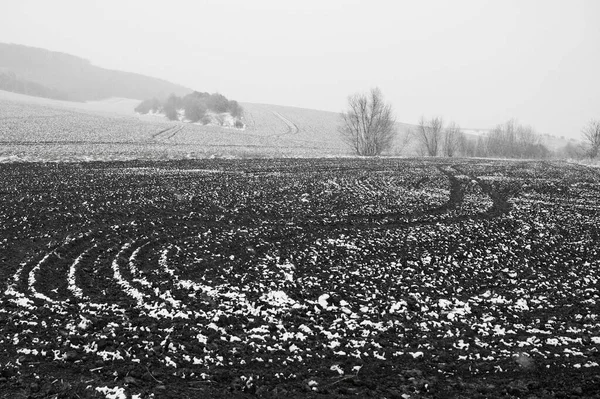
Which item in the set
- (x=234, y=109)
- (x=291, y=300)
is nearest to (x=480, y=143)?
(x=234, y=109)

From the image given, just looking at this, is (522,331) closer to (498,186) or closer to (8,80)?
(498,186)

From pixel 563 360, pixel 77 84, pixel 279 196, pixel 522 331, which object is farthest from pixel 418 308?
pixel 77 84

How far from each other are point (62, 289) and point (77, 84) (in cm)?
19505

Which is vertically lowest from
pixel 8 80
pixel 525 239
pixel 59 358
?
pixel 59 358

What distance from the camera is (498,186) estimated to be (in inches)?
905

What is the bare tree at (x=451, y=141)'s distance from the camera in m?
67.2

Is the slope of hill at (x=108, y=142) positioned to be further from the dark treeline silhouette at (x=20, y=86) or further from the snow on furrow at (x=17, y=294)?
the dark treeline silhouette at (x=20, y=86)

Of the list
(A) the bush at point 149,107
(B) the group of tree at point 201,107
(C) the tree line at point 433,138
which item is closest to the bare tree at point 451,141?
(C) the tree line at point 433,138

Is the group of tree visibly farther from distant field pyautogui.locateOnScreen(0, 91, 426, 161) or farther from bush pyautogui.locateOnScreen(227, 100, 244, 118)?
distant field pyautogui.locateOnScreen(0, 91, 426, 161)

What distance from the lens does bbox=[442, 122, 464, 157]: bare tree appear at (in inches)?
2648

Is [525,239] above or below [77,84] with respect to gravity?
below

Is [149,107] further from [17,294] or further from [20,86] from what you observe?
[17,294]

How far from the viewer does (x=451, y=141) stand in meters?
67.9

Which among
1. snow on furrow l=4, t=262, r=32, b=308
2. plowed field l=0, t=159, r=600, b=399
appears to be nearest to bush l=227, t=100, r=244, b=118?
plowed field l=0, t=159, r=600, b=399
